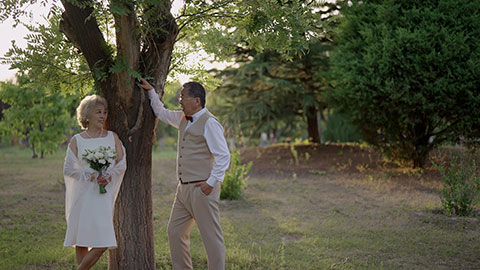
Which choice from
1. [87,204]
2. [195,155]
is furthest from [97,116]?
[195,155]

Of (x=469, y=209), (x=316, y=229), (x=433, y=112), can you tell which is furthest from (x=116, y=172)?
(x=433, y=112)

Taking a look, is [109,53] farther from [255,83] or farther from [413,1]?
[255,83]

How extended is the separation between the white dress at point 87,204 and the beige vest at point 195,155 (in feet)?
1.99

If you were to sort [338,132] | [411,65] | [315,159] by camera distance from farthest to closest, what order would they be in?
[338,132]
[315,159]
[411,65]

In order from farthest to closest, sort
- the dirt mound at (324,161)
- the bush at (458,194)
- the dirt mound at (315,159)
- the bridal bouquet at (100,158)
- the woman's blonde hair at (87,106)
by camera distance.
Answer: the dirt mound at (315,159) → the dirt mound at (324,161) → the bush at (458,194) → the woman's blonde hair at (87,106) → the bridal bouquet at (100,158)

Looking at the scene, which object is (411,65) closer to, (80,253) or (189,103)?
(189,103)

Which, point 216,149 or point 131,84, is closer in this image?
point 216,149

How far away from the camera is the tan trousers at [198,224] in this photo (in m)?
4.13

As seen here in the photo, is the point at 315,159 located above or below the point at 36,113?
below

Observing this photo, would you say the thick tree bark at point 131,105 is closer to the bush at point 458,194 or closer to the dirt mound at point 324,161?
the bush at point 458,194

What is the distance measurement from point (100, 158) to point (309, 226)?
4.40 m

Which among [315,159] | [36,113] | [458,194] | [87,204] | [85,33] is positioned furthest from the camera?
[315,159]

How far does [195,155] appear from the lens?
13.9 ft

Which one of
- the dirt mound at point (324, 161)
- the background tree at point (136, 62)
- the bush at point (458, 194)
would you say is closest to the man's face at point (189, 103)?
the background tree at point (136, 62)
